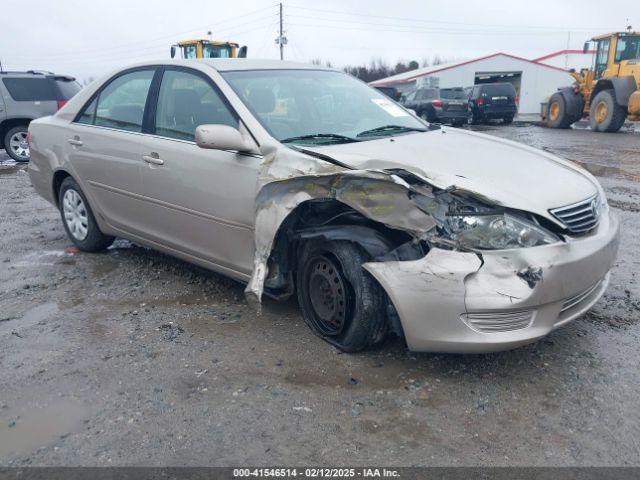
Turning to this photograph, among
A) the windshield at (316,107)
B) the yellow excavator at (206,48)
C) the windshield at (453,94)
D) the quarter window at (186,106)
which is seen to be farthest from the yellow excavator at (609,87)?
the quarter window at (186,106)

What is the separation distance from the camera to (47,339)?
11.6 ft

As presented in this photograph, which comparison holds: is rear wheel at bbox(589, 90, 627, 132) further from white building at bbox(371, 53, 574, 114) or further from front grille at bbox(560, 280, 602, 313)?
white building at bbox(371, 53, 574, 114)

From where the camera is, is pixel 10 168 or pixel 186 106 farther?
pixel 10 168

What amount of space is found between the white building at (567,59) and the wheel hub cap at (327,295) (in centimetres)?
4777

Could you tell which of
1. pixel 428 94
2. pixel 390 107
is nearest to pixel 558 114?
pixel 428 94

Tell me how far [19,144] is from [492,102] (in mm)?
17579

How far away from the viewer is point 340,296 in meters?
3.12

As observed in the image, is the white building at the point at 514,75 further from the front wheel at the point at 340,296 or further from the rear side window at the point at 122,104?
the front wheel at the point at 340,296

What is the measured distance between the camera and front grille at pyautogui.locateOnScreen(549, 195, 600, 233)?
284 centimetres

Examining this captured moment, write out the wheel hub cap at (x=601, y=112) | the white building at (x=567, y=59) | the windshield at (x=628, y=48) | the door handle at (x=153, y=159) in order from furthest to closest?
the white building at (x=567, y=59), the wheel hub cap at (x=601, y=112), the windshield at (x=628, y=48), the door handle at (x=153, y=159)

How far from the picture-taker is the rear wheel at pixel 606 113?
17438 mm

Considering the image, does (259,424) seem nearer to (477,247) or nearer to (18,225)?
(477,247)

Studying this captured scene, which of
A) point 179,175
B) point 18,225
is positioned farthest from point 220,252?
point 18,225

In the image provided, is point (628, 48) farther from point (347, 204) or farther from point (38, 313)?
point (38, 313)
